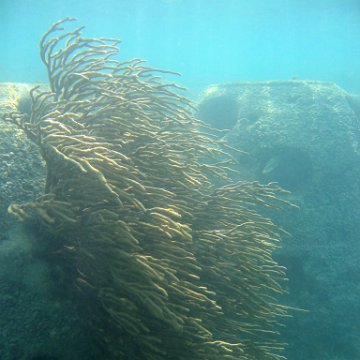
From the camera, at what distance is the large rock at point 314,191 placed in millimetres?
6023

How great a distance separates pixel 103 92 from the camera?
4027 mm

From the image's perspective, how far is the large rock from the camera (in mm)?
6023

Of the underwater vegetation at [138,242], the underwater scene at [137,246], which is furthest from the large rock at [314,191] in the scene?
the underwater vegetation at [138,242]

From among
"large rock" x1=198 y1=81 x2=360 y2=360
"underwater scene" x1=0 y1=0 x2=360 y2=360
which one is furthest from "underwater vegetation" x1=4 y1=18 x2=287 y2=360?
"large rock" x1=198 y1=81 x2=360 y2=360

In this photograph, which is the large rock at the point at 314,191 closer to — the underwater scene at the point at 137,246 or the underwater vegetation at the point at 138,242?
the underwater scene at the point at 137,246

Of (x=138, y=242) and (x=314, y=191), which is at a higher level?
(x=138, y=242)

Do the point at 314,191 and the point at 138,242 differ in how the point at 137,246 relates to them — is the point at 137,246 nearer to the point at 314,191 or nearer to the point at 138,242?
Result: the point at 138,242

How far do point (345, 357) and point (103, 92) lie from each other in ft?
19.3

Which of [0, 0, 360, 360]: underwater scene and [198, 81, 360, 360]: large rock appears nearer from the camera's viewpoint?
[0, 0, 360, 360]: underwater scene

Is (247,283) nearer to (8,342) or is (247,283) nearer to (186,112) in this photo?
(8,342)

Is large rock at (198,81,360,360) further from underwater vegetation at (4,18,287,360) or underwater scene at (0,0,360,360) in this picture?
underwater vegetation at (4,18,287,360)

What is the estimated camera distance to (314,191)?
668cm

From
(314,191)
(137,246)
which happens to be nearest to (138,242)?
(137,246)

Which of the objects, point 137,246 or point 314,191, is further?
point 314,191
